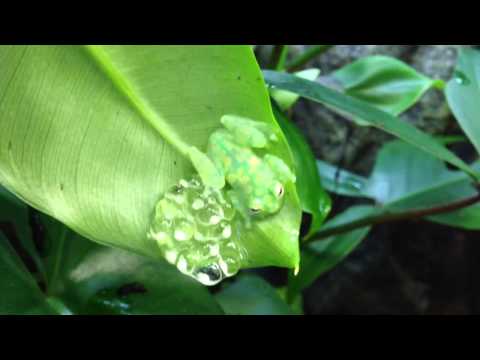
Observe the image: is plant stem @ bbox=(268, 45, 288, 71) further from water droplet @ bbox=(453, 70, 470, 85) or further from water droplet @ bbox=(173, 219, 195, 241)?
water droplet @ bbox=(173, 219, 195, 241)

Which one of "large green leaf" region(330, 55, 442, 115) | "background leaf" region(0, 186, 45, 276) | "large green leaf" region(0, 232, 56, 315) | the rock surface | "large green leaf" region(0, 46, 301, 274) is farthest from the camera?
the rock surface

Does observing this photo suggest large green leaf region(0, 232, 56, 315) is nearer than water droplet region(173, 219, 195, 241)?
No

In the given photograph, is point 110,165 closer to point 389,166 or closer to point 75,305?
point 75,305

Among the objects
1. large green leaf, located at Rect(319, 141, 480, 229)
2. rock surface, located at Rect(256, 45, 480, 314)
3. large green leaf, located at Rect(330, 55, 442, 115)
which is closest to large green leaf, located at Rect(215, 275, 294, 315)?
large green leaf, located at Rect(319, 141, 480, 229)

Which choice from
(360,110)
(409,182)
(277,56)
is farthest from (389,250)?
(360,110)

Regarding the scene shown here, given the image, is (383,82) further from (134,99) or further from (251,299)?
(134,99)

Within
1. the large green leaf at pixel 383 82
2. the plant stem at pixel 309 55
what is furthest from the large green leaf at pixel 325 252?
the plant stem at pixel 309 55
